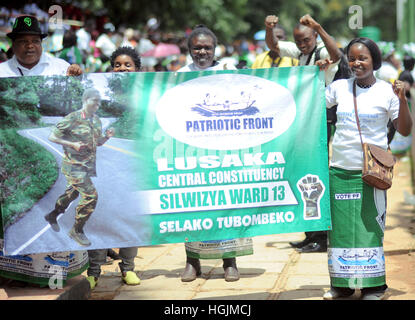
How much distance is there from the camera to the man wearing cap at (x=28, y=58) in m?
5.34

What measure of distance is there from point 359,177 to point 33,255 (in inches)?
96.8

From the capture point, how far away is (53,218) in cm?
488

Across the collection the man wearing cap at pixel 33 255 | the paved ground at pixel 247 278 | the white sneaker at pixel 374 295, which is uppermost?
the man wearing cap at pixel 33 255

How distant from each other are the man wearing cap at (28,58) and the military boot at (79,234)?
122cm

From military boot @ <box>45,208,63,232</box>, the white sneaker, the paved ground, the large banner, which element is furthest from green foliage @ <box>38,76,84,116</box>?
the white sneaker

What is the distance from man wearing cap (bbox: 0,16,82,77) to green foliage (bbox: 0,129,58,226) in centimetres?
72

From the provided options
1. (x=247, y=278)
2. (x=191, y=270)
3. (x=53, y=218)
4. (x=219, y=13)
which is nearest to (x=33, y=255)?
(x=53, y=218)

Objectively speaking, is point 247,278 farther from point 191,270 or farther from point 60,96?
point 60,96

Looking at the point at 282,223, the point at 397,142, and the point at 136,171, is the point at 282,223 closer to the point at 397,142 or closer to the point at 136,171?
the point at 136,171

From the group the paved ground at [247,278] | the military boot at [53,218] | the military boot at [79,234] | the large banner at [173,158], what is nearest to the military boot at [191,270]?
the paved ground at [247,278]

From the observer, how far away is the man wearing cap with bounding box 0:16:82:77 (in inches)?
210

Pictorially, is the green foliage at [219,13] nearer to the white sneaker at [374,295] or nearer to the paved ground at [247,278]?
the paved ground at [247,278]

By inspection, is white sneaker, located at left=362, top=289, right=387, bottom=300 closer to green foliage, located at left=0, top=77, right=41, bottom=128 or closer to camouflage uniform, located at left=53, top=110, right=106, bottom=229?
camouflage uniform, located at left=53, top=110, right=106, bottom=229

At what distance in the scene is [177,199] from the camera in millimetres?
4926
